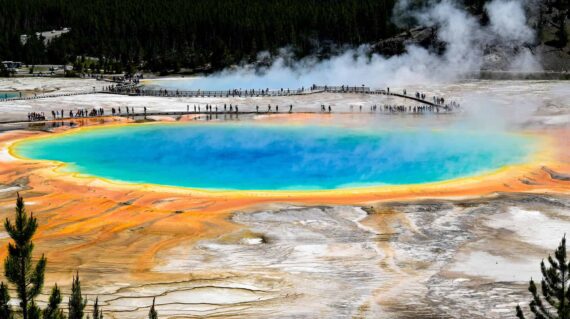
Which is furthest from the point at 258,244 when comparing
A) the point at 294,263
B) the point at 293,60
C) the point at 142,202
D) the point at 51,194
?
the point at 293,60

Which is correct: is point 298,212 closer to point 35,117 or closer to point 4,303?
point 4,303

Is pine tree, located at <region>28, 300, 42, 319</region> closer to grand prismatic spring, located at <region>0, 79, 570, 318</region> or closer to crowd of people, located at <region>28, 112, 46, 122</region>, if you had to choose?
grand prismatic spring, located at <region>0, 79, 570, 318</region>

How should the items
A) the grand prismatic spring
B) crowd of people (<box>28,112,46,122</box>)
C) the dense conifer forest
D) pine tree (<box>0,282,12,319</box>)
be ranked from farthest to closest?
the dense conifer forest → crowd of people (<box>28,112,46,122</box>) → the grand prismatic spring → pine tree (<box>0,282,12,319</box>)

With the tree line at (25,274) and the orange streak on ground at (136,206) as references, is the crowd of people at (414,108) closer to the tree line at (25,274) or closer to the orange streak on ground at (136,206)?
the orange streak on ground at (136,206)

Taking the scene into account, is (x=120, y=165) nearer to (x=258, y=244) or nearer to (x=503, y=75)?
(x=258, y=244)

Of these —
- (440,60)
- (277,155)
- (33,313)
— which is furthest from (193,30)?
(33,313)

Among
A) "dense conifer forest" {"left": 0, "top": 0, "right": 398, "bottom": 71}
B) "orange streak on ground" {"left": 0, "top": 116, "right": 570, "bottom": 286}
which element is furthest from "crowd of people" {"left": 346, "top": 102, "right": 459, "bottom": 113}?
"dense conifer forest" {"left": 0, "top": 0, "right": 398, "bottom": 71}
